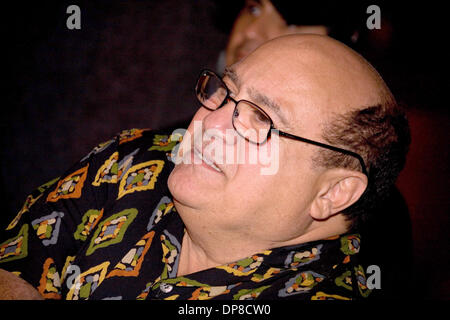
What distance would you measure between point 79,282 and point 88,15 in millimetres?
2355

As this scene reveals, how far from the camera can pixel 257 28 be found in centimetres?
218

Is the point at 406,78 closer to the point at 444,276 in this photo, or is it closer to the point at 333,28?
the point at 333,28

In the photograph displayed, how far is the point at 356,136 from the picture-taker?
47.2 inches

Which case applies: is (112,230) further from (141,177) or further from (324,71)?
(324,71)

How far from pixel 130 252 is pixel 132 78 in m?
2.09

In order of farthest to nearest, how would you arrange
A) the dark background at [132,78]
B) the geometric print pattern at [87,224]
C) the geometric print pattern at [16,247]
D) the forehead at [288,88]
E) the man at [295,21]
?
the man at [295,21] → the dark background at [132,78] → the geometric print pattern at [87,224] → the geometric print pattern at [16,247] → the forehead at [288,88]

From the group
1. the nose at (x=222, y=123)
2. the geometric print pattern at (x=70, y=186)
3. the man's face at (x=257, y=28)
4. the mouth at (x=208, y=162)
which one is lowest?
the geometric print pattern at (x=70, y=186)

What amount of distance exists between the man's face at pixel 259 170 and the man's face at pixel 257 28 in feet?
3.02

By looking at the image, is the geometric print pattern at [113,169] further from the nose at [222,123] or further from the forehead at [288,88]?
the forehead at [288,88]

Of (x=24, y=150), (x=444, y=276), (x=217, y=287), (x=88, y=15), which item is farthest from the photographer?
(x=88, y=15)

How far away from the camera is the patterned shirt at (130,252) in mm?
1233

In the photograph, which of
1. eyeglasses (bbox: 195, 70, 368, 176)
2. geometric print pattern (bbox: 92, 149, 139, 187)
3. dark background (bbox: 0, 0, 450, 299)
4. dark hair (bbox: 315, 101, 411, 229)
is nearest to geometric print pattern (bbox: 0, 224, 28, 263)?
geometric print pattern (bbox: 92, 149, 139, 187)

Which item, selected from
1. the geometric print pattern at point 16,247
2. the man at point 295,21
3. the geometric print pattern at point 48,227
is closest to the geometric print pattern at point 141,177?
the geometric print pattern at point 48,227

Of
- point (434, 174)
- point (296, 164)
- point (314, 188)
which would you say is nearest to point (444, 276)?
point (434, 174)
